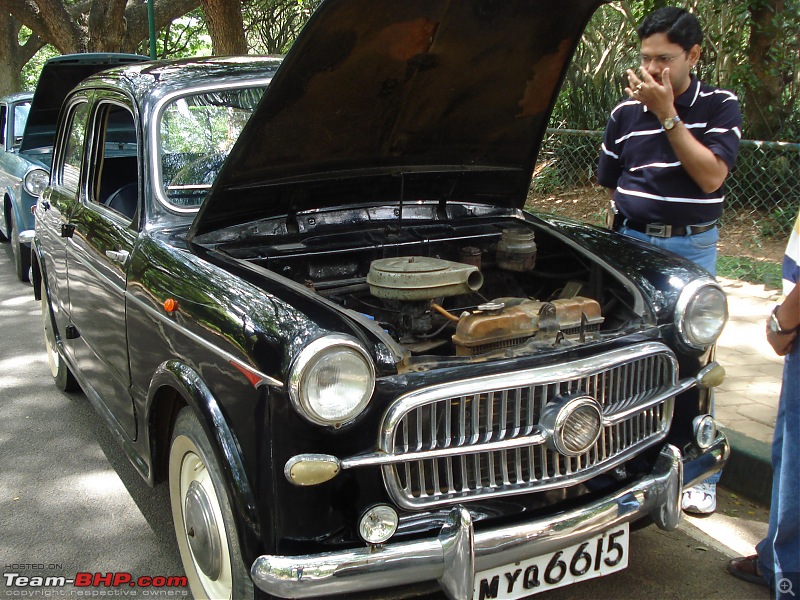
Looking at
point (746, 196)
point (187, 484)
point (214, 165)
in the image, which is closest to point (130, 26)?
point (746, 196)

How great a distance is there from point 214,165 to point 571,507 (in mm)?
2007

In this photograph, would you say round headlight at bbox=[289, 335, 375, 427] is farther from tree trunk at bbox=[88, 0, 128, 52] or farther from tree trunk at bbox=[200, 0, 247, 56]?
tree trunk at bbox=[88, 0, 128, 52]

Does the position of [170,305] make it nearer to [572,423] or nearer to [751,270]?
[572,423]

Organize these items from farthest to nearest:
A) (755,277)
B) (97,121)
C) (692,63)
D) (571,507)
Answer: (755,277)
(97,121)
(692,63)
(571,507)

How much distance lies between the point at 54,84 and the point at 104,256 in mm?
5165

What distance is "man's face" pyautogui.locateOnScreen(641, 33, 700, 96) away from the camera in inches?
135

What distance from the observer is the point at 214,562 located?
2471 millimetres

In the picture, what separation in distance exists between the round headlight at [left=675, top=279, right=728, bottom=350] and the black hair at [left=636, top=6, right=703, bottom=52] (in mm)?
1172

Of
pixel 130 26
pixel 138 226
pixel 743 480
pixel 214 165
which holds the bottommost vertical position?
pixel 743 480

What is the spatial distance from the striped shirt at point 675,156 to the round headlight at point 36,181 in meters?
3.24

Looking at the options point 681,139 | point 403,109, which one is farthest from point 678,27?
point 403,109

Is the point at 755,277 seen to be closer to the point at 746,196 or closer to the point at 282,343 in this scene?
the point at 746,196

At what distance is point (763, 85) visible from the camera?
8242 millimetres

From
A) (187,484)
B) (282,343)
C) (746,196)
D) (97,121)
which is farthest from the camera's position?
(746,196)
